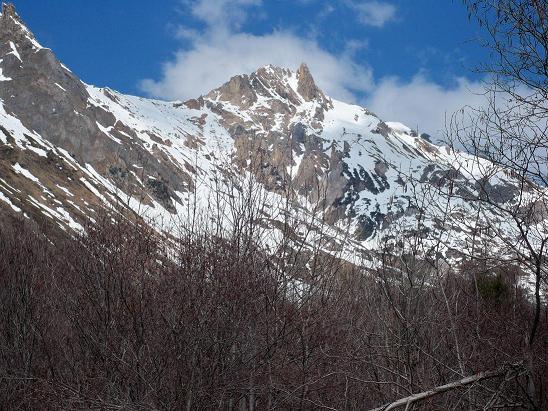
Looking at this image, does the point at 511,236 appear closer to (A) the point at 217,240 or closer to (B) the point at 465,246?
(B) the point at 465,246

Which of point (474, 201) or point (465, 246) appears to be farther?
point (465, 246)

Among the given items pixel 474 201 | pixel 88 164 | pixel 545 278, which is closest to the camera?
pixel 545 278

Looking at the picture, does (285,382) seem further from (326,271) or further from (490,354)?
(490,354)

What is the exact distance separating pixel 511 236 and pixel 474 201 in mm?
626

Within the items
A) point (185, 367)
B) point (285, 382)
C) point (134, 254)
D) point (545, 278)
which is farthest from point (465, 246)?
point (134, 254)

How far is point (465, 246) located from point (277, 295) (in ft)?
12.1

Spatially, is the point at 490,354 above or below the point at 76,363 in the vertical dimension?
above

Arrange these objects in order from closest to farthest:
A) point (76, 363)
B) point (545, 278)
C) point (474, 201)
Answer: point (545, 278)
point (474, 201)
point (76, 363)

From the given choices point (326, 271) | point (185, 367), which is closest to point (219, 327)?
point (185, 367)

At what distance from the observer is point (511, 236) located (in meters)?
6.12

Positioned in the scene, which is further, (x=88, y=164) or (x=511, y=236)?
(x=88, y=164)

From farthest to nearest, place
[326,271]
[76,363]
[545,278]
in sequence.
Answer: [76,363] < [326,271] < [545,278]

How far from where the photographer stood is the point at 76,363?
557 inches

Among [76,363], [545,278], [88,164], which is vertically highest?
[88,164]
